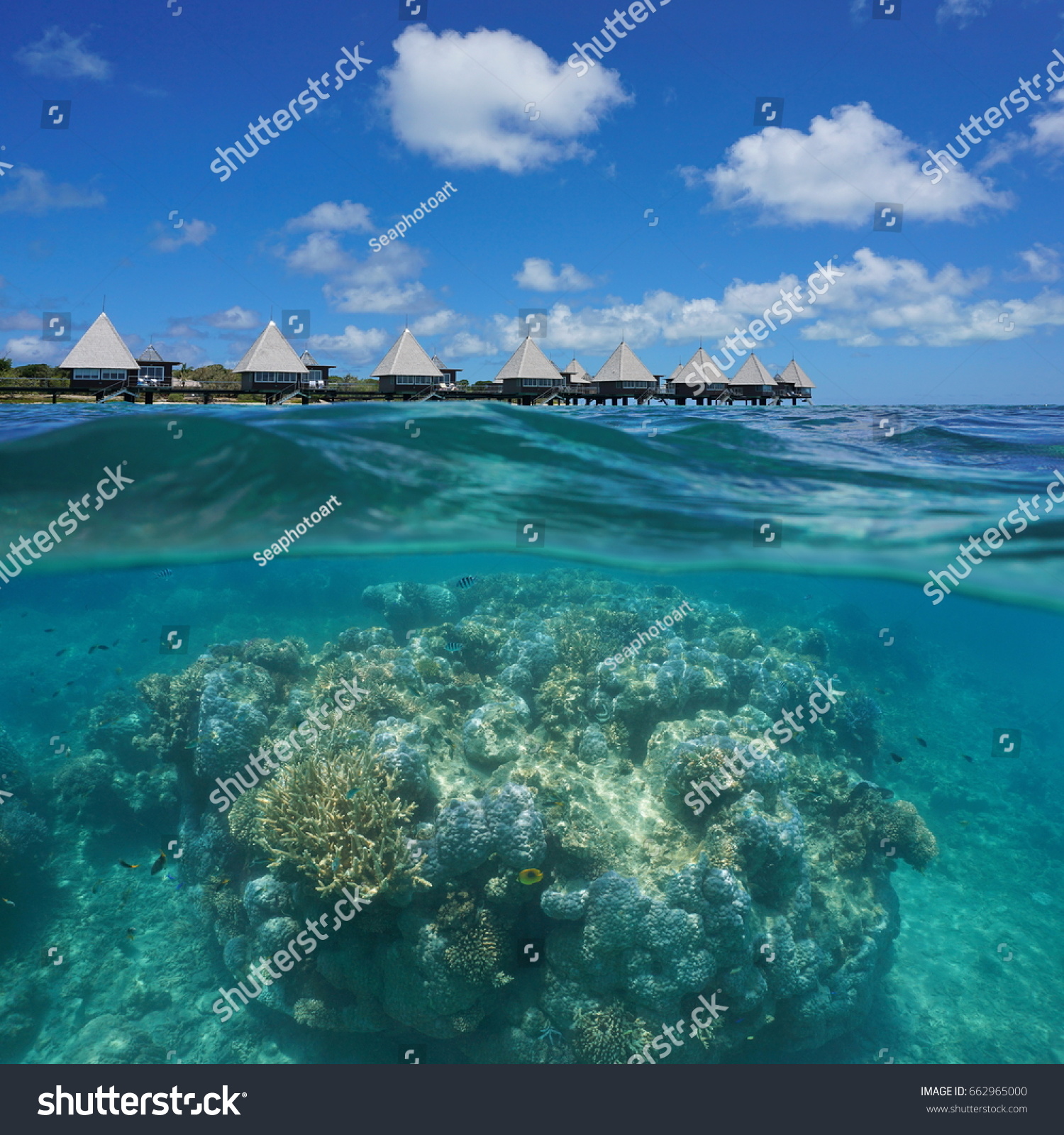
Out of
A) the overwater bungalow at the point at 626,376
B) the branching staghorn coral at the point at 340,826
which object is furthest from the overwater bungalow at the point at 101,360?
the branching staghorn coral at the point at 340,826

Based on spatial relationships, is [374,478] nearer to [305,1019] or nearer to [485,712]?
[485,712]

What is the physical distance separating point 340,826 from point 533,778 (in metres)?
2.75

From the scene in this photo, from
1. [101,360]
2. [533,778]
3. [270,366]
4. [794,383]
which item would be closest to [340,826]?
[533,778]

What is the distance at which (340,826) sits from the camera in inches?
309

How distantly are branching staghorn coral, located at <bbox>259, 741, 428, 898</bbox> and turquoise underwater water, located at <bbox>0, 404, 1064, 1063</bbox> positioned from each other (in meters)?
0.07

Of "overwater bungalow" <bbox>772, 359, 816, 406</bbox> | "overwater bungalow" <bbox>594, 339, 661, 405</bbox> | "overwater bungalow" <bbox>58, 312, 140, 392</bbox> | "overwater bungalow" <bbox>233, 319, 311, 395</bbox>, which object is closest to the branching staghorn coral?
"overwater bungalow" <bbox>233, 319, 311, 395</bbox>

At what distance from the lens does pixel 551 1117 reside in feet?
22.8

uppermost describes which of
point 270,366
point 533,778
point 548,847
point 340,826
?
point 270,366

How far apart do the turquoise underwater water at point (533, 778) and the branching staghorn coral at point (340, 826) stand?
73mm

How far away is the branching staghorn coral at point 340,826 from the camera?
24.5 ft

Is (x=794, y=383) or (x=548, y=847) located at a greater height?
(x=794, y=383)

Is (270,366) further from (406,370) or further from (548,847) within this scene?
(548,847)

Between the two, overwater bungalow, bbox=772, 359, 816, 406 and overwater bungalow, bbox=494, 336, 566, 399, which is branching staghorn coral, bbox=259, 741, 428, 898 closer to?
overwater bungalow, bbox=494, 336, 566, 399

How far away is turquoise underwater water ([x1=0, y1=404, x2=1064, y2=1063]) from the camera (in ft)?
25.0
